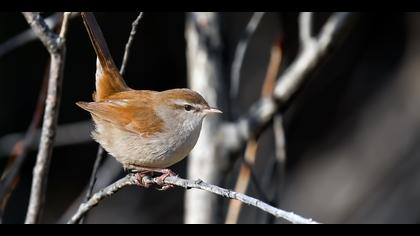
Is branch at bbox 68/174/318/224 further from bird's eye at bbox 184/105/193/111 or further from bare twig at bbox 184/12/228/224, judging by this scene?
bare twig at bbox 184/12/228/224

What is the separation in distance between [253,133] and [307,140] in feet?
12.6

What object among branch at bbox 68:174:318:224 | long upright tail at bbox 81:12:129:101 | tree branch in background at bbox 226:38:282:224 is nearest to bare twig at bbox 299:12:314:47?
tree branch in background at bbox 226:38:282:224

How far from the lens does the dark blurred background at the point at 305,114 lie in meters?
7.02

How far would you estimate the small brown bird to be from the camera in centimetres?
335

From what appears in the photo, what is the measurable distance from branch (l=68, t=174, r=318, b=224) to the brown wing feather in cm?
48

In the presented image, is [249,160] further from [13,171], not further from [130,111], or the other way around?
[13,171]

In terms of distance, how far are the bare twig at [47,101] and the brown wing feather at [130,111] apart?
392mm

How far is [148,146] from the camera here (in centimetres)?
337

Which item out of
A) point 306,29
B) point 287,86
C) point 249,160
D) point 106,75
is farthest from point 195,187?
point 306,29

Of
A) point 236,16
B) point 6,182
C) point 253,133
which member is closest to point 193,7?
point 253,133

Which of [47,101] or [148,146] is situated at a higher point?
[148,146]

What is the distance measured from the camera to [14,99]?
784 centimetres

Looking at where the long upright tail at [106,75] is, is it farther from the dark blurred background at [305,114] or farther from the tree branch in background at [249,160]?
the dark blurred background at [305,114]

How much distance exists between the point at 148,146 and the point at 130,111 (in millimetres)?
254
